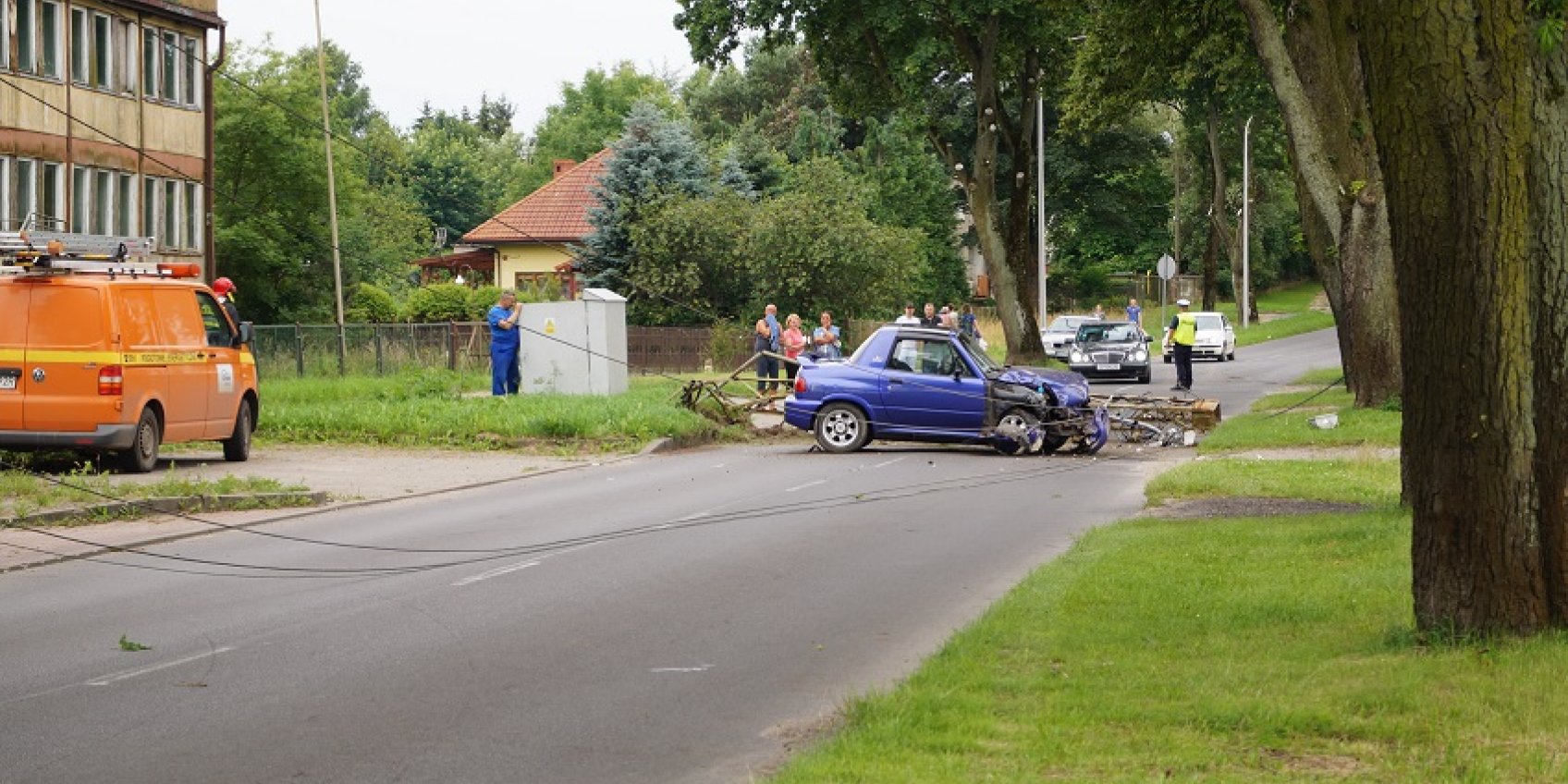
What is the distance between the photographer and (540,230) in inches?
2847

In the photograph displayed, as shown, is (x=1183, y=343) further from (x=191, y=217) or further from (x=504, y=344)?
(x=191, y=217)

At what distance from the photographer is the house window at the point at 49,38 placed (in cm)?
3756

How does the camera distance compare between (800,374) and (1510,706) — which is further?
(800,374)

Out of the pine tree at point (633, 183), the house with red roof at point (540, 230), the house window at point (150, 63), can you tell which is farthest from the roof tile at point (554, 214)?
the house window at point (150, 63)

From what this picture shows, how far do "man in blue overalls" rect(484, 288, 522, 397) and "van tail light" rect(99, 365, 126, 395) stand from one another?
11.4 meters

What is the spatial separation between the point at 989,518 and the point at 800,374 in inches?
361

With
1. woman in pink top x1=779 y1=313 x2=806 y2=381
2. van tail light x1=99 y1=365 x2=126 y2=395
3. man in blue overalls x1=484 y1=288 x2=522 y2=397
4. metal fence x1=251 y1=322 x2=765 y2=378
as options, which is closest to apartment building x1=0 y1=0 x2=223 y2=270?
metal fence x1=251 y1=322 x2=765 y2=378

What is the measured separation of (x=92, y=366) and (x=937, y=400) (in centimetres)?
1037

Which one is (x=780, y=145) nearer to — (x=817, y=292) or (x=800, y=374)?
(x=817, y=292)

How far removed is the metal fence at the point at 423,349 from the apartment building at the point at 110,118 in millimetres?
3488

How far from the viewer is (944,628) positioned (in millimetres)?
11469

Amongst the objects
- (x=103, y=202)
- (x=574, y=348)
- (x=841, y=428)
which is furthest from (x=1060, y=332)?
(x=841, y=428)

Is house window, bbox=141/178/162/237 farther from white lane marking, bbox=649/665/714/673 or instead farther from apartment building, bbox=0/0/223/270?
white lane marking, bbox=649/665/714/673

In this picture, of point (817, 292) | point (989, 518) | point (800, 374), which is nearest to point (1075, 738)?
point (989, 518)
